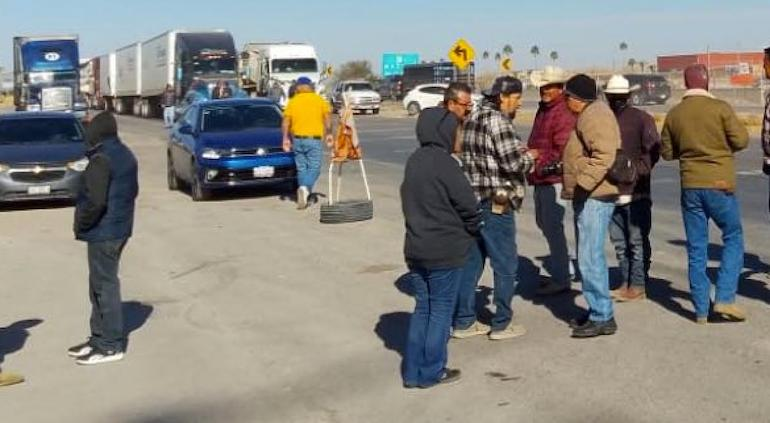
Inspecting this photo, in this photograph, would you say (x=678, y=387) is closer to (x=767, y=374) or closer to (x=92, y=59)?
(x=767, y=374)

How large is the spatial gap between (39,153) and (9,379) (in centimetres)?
1052

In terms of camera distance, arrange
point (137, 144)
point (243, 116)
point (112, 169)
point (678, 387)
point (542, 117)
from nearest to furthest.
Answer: point (678, 387), point (112, 169), point (542, 117), point (243, 116), point (137, 144)

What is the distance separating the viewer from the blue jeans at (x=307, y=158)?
1526 cm

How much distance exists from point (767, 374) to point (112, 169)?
4457 millimetres

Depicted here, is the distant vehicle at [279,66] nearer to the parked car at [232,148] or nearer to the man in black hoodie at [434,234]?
the parked car at [232,148]

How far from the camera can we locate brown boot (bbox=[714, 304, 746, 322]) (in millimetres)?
7699

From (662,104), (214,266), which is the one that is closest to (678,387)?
(214,266)

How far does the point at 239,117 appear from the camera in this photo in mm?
18109

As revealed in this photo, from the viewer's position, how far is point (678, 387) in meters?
6.24

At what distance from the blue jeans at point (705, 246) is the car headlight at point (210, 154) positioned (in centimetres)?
1015

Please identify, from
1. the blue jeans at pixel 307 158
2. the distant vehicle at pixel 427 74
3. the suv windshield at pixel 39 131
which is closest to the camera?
the blue jeans at pixel 307 158

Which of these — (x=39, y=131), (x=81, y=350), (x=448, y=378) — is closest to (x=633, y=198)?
(x=448, y=378)

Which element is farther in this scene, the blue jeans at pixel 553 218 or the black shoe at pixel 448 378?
the blue jeans at pixel 553 218

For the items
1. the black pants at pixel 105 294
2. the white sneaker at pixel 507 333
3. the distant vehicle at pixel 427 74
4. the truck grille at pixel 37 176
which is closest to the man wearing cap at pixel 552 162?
the white sneaker at pixel 507 333
